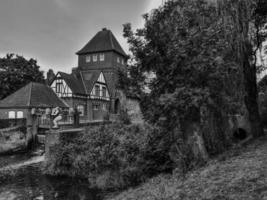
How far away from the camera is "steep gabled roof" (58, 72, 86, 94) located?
26.3 metres

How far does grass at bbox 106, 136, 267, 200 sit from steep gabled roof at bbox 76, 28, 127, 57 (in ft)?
101

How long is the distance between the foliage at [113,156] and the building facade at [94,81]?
13604 mm

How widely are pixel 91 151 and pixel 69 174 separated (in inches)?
64.0

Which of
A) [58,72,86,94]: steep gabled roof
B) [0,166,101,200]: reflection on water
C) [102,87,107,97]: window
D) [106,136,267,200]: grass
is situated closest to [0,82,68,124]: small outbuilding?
[58,72,86,94]: steep gabled roof

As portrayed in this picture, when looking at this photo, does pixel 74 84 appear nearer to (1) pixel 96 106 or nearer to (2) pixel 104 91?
(1) pixel 96 106

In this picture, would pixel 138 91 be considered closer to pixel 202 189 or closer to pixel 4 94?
pixel 202 189

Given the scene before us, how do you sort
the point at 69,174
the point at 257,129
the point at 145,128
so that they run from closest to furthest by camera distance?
the point at 257,129 → the point at 145,128 → the point at 69,174

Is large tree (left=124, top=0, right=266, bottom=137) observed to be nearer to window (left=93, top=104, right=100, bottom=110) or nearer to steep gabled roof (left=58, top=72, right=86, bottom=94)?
steep gabled roof (left=58, top=72, right=86, bottom=94)

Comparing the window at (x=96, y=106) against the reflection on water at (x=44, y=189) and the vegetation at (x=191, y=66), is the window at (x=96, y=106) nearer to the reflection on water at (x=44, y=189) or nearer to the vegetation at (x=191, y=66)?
the reflection on water at (x=44, y=189)

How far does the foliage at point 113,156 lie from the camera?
649 centimetres

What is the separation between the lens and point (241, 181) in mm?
3607

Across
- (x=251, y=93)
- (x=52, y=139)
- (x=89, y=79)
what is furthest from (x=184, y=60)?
(x=89, y=79)

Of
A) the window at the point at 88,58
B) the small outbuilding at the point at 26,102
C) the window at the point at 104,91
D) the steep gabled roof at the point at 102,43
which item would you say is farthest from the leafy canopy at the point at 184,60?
the window at the point at 88,58

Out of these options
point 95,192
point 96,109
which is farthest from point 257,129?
point 96,109
